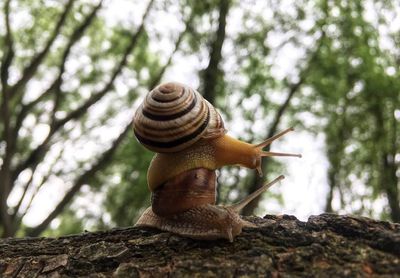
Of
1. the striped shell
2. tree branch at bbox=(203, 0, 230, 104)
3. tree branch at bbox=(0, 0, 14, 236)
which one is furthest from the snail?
tree branch at bbox=(203, 0, 230, 104)

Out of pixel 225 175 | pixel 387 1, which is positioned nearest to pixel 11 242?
pixel 225 175

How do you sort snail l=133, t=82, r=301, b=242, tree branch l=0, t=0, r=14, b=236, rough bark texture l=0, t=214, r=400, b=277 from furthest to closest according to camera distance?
1. tree branch l=0, t=0, r=14, b=236
2. snail l=133, t=82, r=301, b=242
3. rough bark texture l=0, t=214, r=400, b=277

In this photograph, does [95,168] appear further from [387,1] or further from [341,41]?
[387,1]

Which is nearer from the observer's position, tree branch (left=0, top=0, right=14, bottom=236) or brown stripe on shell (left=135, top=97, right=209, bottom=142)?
brown stripe on shell (left=135, top=97, right=209, bottom=142)

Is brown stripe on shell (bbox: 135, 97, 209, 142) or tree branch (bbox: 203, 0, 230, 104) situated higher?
tree branch (bbox: 203, 0, 230, 104)

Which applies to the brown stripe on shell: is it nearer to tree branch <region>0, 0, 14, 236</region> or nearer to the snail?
the snail

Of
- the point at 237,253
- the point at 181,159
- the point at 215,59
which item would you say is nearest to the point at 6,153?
the point at 215,59
